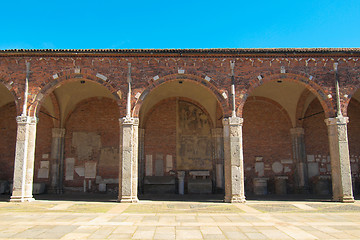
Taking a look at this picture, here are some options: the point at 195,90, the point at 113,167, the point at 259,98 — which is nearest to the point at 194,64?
the point at 195,90

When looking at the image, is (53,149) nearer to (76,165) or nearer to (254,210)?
(76,165)

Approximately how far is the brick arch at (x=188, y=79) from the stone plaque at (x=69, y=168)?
5.93 m

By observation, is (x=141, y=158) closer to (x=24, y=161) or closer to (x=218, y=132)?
(x=218, y=132)

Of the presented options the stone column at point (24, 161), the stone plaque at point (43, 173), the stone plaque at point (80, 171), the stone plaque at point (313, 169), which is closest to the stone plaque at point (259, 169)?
the stone plaque at point (313, 169)

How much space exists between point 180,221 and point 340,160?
23.1 ft

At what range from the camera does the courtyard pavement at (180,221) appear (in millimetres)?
5629

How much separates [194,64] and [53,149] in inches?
331

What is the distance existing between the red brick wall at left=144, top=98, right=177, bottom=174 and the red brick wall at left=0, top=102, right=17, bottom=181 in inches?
265

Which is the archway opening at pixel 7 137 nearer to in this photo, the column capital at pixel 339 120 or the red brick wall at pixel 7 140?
the red brick wall at pixel 7 140

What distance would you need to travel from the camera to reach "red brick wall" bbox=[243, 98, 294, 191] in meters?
15.0

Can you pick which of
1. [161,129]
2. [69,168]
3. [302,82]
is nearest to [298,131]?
[302,82]

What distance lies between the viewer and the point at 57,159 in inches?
574

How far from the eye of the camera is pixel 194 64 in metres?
11.3

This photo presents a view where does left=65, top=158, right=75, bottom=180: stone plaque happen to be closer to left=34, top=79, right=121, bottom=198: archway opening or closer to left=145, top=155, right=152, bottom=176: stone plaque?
left=34, top=79, right=121, bottom=198: archway opening
